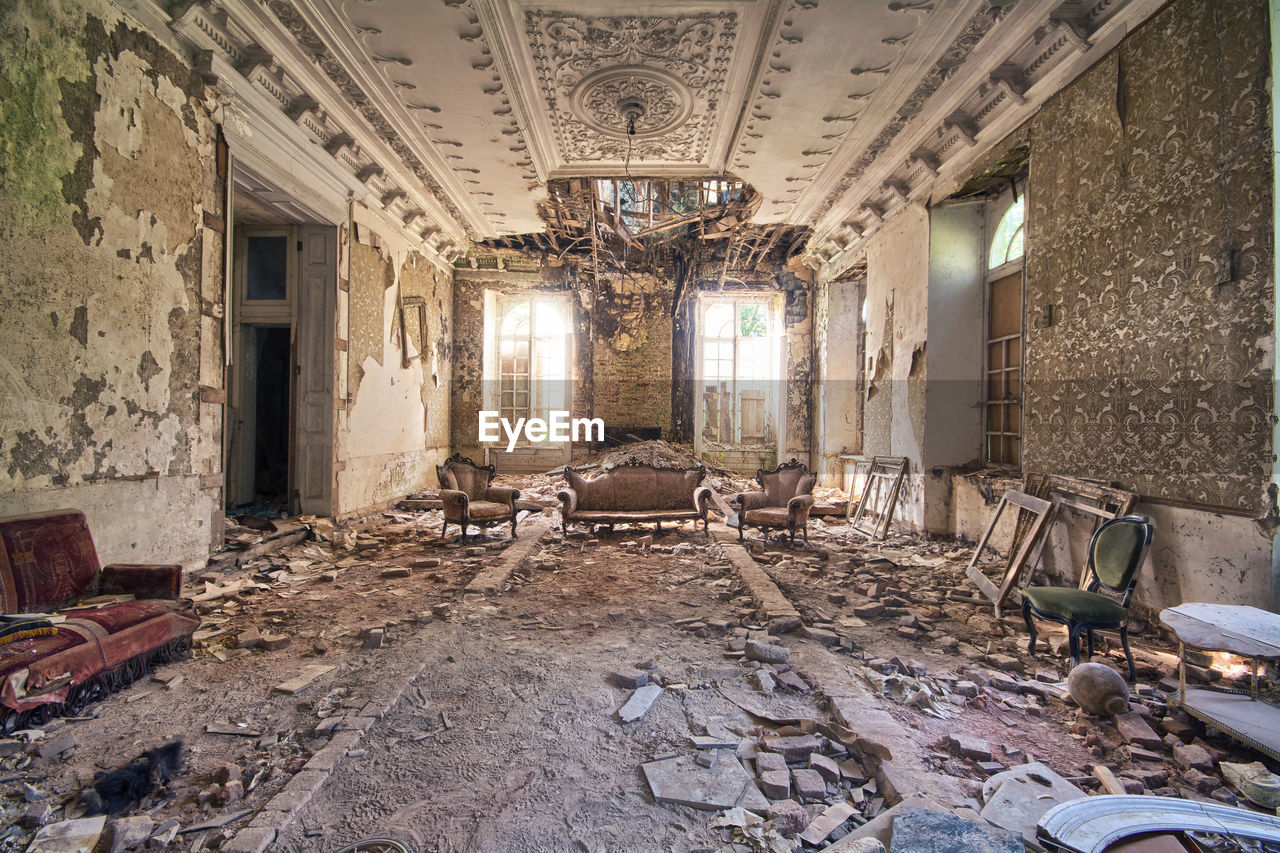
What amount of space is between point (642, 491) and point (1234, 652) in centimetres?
545

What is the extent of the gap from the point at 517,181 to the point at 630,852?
805cm

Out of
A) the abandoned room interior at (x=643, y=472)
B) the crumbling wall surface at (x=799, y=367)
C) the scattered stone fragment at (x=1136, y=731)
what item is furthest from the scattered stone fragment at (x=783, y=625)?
the crumbling wall surface at (x=799, y=367)

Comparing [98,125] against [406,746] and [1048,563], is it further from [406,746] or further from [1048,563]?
[1048,563]

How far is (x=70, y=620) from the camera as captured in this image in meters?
2.77

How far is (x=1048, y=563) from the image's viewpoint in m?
4.69

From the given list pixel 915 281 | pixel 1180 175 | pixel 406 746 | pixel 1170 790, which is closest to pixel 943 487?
pixel 915 281

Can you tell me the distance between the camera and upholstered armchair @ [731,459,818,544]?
6301mm

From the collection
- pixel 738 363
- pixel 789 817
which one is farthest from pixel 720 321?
pixel 789 817

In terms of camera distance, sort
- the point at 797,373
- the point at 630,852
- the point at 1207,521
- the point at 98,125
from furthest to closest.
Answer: the point at 797,373 → the point at 98,125 → the point at 1207,521 → the point at 630,852

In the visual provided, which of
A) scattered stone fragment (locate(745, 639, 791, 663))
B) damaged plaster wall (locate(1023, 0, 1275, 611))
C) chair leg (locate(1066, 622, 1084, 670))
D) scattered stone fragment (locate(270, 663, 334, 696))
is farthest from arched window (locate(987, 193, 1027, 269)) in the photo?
scattered stone fragment (locate(270, 663, 334, 696))

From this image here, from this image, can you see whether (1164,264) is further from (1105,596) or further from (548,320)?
(548,320)

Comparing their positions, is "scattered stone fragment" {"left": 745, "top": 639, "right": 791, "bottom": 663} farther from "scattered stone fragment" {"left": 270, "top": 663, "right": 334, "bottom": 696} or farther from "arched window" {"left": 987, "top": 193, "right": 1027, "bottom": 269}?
"arched window" {"left": 987, "top": 193, "right": 1027, "bottom": 269}

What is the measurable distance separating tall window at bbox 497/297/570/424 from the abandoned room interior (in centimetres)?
349

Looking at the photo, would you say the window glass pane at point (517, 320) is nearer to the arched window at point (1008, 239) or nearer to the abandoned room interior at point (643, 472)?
the abandoned room interior at point (643, 472)
